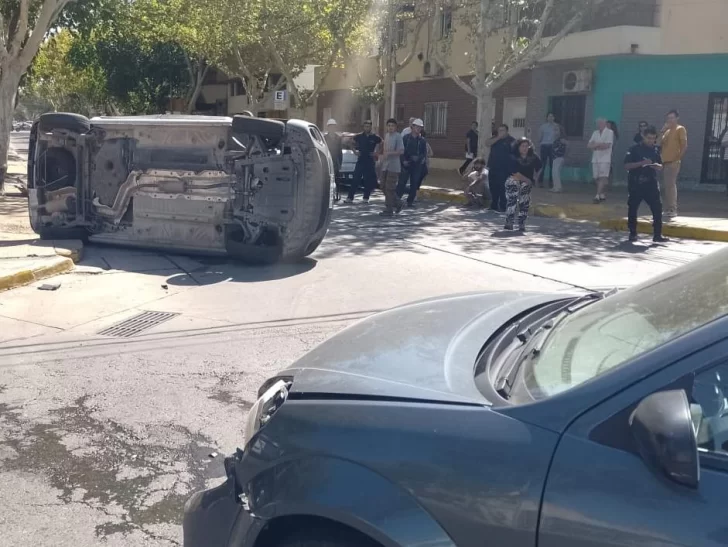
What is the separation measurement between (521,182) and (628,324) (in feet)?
33.6

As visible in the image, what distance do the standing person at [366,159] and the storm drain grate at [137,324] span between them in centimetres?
957

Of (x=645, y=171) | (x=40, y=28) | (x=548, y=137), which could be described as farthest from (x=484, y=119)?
(x=40, y=28)

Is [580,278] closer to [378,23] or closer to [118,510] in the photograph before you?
[118,510]

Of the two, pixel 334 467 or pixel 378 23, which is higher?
pixel 378 23

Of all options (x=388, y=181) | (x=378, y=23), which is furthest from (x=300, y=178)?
(x=378, y=23)

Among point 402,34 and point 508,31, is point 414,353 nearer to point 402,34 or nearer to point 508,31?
point 508,31

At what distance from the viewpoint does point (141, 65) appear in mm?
42219

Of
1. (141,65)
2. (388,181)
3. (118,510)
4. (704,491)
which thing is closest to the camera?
(704,491)

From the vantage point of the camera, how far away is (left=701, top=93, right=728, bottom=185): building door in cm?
1881

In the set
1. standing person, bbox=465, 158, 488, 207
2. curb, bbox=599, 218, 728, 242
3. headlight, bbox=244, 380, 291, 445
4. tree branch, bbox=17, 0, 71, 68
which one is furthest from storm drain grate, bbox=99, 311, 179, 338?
tree branch, bbox=17, 0, 71, 68

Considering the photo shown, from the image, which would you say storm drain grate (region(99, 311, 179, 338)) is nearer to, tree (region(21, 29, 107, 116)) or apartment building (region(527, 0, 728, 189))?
apartment building (region(527, 0, 728, 189))

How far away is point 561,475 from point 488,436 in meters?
0.23

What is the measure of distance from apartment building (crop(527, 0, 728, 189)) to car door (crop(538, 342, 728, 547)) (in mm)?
17650

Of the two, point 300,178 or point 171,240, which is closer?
point 300,178
